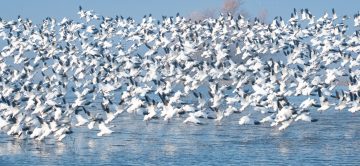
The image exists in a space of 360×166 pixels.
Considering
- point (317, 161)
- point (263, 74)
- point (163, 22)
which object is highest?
point (163, 22)

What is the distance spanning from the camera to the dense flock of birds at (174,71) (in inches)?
1628

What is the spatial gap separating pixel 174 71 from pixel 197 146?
16790 mm

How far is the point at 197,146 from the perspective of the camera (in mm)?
34938

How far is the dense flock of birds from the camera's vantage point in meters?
41.3

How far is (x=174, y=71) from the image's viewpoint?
51500 mm

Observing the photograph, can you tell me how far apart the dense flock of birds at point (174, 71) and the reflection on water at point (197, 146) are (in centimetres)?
70

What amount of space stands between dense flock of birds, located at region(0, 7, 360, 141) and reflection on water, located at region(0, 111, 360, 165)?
0.70m

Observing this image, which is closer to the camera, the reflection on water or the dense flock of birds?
the reflection on water

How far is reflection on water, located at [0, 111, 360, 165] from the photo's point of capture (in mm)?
31844

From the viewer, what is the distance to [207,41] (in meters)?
58.6

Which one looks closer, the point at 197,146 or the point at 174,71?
the point at 197,146

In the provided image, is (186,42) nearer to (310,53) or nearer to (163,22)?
(163,22)

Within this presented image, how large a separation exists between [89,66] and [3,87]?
20.6 feet

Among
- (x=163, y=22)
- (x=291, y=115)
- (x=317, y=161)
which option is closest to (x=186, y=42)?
(x=163, y=22)
